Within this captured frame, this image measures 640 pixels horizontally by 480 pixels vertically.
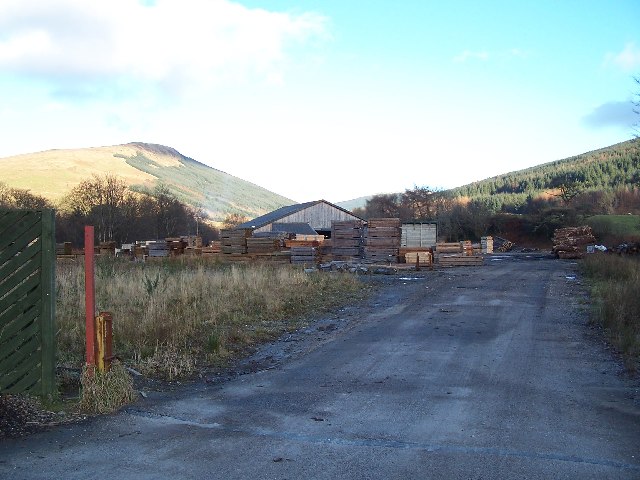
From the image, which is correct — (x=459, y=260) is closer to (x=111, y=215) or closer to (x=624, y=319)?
(x=624, y=319)

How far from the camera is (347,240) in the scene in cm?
2988

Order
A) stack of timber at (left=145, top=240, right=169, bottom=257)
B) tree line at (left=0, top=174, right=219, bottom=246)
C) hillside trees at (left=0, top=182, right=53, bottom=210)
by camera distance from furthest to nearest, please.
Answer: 1. tree line at (left=0, top=174, right=219, bottom=246)
2. hillside trees at (left=0, top=182, right=53, bottom=210)
3. stack of timber at (left=145, top=240, right=169, bottom=257)

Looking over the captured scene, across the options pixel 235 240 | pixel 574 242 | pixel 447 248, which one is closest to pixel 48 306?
pixel 235 240

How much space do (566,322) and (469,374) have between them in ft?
17.9

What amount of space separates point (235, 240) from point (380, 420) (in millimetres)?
26935

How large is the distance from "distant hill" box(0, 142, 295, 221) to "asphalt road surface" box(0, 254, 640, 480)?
82.4 metres

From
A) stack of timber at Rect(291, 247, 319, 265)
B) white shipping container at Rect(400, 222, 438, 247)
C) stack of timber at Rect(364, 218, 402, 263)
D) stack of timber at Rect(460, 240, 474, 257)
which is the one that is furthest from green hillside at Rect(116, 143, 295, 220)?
stack of timber at Rect(364, 218, 402, 263)

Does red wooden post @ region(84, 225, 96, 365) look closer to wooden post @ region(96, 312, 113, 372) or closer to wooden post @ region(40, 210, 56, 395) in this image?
wooden post @ region(96, 312, 113, 372)

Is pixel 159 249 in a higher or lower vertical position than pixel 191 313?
higher

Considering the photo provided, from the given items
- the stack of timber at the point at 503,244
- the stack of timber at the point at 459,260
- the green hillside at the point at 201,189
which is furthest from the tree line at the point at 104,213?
the green hillside at the point at 201,189

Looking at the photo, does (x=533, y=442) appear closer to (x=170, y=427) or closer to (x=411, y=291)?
(x=170, y=427)

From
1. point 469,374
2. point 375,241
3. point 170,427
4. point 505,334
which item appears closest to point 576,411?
point 469,374

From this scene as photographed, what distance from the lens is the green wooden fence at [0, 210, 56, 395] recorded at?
5.99 m

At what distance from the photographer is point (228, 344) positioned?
30.9 feet
